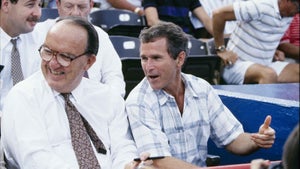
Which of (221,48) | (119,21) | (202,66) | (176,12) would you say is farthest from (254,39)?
(119,21)

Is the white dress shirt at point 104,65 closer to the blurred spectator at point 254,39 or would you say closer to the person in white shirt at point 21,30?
the person in white shirt at point 21,30

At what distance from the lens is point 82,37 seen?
3.21 metres

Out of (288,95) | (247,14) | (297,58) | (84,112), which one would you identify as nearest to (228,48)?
(247,14)

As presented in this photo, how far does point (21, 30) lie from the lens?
4.05 metres

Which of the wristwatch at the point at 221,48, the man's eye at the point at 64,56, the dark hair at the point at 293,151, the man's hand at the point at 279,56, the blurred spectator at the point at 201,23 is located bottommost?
the man's hand at the point at 279,56

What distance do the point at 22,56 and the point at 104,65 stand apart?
1.78 ft

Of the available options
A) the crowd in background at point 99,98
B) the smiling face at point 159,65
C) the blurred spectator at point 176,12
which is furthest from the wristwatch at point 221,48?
the smiling face at point 159,65

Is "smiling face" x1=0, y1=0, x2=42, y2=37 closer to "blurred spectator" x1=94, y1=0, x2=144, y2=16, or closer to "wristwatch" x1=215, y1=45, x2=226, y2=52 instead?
"wristwatch" x1=215, y1=45, x2=226, y2=52

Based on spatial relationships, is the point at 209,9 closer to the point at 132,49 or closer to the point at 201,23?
the point at 201,23

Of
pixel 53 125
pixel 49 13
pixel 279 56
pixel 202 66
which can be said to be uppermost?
pixel 49 13

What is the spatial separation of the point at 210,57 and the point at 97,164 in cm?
233

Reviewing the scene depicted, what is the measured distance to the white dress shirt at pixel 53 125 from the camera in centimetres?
301

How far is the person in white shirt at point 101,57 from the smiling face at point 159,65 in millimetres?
637

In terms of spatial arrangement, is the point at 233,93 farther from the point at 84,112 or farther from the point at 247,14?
the point at 247,14
